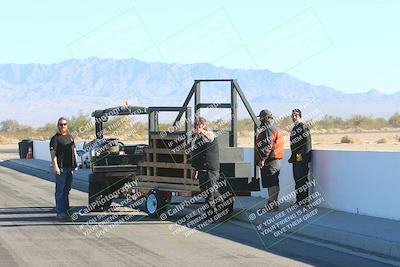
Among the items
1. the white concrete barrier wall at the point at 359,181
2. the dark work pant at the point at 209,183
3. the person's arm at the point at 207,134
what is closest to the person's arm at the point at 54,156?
the dark work pant at the point at 209,183

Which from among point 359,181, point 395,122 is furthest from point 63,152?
point 395,122

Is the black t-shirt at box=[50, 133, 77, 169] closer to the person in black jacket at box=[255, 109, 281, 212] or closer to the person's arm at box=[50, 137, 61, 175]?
the person's arm at box=[50, 137, 61, 175]

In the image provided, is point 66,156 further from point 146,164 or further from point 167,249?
point 167,249

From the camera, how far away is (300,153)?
17.2 meters

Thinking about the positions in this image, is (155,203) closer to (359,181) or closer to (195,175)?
(195,175)

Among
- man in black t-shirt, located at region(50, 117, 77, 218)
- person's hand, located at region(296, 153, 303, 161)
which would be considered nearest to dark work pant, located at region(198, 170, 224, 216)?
person's hand, located at region(296, 153, 303, 161)

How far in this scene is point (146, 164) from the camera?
57.1ft

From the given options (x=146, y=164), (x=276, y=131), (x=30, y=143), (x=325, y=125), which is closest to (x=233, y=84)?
(x=276, y=131)

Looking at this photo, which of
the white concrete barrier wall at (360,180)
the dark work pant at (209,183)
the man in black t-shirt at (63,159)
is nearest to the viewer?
the white concrete barrier wall at (360,180)

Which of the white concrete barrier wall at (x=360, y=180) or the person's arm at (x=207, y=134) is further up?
the person's arm at (x=207, y=134)

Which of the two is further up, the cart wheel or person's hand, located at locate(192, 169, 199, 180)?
person's hand, located at locate(192, 169, 199, 180)

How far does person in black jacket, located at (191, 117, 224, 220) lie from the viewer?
51.2 feet

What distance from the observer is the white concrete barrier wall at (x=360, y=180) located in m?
15.0

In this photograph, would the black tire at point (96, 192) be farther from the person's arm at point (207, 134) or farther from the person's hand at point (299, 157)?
the person's hand at point (299, 157)
